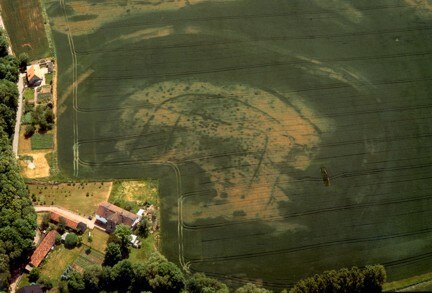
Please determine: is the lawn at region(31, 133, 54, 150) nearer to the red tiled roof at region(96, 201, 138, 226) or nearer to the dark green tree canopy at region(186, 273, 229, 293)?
the red tiled roof at region(96, 201, 138, 226)

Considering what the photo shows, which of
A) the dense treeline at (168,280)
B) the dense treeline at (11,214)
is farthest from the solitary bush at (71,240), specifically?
the dense treeline at (168,280)

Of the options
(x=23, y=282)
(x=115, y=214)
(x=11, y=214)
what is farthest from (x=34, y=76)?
(x=23, y=282)

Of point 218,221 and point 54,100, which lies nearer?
point 218,221

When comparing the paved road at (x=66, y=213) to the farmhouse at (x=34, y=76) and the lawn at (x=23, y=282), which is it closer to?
the lawn at (x=23, y=282)

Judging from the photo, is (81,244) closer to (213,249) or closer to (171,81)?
(213,249)

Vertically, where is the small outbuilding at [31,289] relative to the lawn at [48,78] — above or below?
below

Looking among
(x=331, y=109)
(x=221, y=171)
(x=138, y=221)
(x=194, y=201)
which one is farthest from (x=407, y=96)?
(x=138, y=221)

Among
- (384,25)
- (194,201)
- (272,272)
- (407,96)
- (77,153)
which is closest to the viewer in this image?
(272,272)
